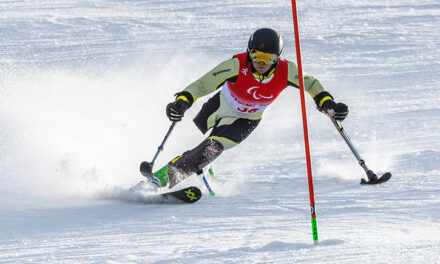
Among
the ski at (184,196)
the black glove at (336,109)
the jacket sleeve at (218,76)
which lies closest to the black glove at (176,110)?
the jacket sleeve at (218,76)

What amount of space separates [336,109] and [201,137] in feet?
9.14

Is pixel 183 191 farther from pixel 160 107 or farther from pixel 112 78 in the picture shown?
pixel 112 78

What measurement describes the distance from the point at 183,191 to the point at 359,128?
11.4 ft

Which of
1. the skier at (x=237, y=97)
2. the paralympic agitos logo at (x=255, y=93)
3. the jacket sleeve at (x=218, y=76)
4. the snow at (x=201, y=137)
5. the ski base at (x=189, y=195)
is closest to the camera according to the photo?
the snow at (x=201, y=137)

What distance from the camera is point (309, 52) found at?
449 inches

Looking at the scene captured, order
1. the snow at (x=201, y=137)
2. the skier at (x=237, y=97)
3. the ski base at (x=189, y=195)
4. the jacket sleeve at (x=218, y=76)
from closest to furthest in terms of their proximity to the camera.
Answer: the snow at (x=201, y=137) < the ski base at (x=189, y=195) < the skier at (x=237, y=97) < the jacket sleeve at (x=218, y=76)

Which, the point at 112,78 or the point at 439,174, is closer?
the point at 439,174

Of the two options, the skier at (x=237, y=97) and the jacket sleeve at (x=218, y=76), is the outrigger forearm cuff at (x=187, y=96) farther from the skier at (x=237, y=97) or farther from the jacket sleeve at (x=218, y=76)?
the jacket sleeve at (x=218, y=76)

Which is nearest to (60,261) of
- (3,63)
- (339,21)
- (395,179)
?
(395,179)

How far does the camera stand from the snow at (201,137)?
3523mm

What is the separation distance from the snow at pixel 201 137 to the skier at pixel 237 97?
372 mm

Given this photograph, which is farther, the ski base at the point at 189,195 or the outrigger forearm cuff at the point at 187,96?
the outrigger forearm cuff at the point at 187,96

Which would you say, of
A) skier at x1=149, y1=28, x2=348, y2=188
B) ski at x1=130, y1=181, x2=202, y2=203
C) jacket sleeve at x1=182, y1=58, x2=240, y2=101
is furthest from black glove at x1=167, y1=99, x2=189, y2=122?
ski at x1=130, y1=181, x2=202, y2=203

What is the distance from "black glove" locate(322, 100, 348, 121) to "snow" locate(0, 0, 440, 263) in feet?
1.94
